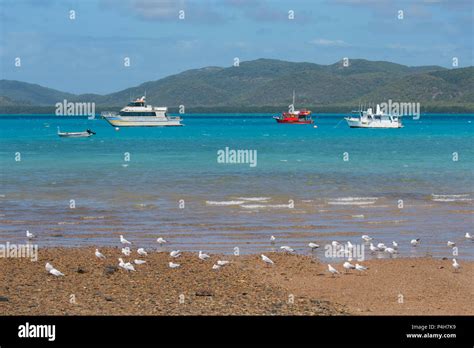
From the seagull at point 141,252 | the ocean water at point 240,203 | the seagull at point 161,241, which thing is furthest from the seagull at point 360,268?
the seagull at point 161,241

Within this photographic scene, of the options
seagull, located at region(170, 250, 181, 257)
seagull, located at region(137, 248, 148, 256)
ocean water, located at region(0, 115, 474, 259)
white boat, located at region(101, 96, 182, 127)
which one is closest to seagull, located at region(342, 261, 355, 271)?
ocean water, located at region(0, 115, 474, 259)

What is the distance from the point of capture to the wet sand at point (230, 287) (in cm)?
1232

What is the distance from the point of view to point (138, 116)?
120812 millimetres

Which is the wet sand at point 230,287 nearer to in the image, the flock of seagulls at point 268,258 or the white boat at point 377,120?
the flock of seagulls at point 268,258

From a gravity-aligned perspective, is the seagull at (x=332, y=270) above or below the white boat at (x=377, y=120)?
below

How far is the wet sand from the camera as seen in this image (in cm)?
1232

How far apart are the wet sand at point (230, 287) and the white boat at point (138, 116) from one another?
10346 cm

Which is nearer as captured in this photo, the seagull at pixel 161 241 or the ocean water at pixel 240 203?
the seagull at pixel 161 241

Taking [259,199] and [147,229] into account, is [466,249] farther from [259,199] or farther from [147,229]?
[259,199]

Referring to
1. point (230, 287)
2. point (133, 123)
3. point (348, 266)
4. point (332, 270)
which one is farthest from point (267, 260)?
point (133, 123)

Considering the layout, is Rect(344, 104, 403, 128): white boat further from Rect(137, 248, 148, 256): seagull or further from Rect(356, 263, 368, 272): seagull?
Rect(356, 263, 368, 272): seagull
